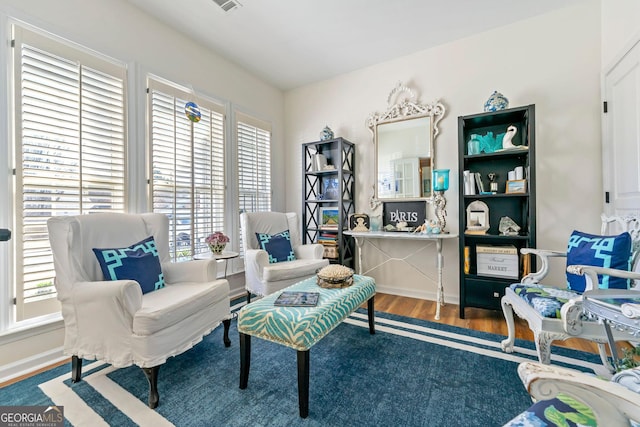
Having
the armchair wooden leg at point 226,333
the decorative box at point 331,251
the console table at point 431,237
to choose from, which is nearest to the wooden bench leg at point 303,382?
the armchair wooden leg at point 226,333

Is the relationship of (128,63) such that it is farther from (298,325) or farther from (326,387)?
(326,387)

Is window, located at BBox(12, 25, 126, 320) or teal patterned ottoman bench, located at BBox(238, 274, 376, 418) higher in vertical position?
window, located at BBox(12, 25, 126, 320)

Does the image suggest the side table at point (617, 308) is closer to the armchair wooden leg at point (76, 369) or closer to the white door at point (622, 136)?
the white door at point (622, 136)

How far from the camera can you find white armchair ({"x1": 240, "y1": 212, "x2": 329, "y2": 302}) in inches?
97.4

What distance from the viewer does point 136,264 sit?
1.76 m

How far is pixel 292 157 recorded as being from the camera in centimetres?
400

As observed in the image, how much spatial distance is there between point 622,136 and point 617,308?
1.87 meters

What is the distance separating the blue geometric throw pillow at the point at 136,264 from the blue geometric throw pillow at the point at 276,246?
41.1 inches

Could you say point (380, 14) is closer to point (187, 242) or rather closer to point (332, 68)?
point (332, 68)

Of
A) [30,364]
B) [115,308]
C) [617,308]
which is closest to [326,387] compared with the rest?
[115,308]

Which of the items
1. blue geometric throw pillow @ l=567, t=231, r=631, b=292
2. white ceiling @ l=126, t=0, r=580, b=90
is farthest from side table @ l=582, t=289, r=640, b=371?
white ceiling @ l=126, t=0, r=580, b=90

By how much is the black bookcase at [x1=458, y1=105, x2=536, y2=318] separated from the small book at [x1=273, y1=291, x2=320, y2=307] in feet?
5.20

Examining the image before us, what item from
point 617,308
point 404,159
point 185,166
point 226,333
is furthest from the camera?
point 404,159

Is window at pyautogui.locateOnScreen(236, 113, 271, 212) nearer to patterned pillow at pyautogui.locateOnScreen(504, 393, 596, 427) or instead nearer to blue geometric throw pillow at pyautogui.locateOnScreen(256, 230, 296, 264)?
blue geometric throw pillow at pyautogui.locateOnScreen(256, 230, 296, 264)
